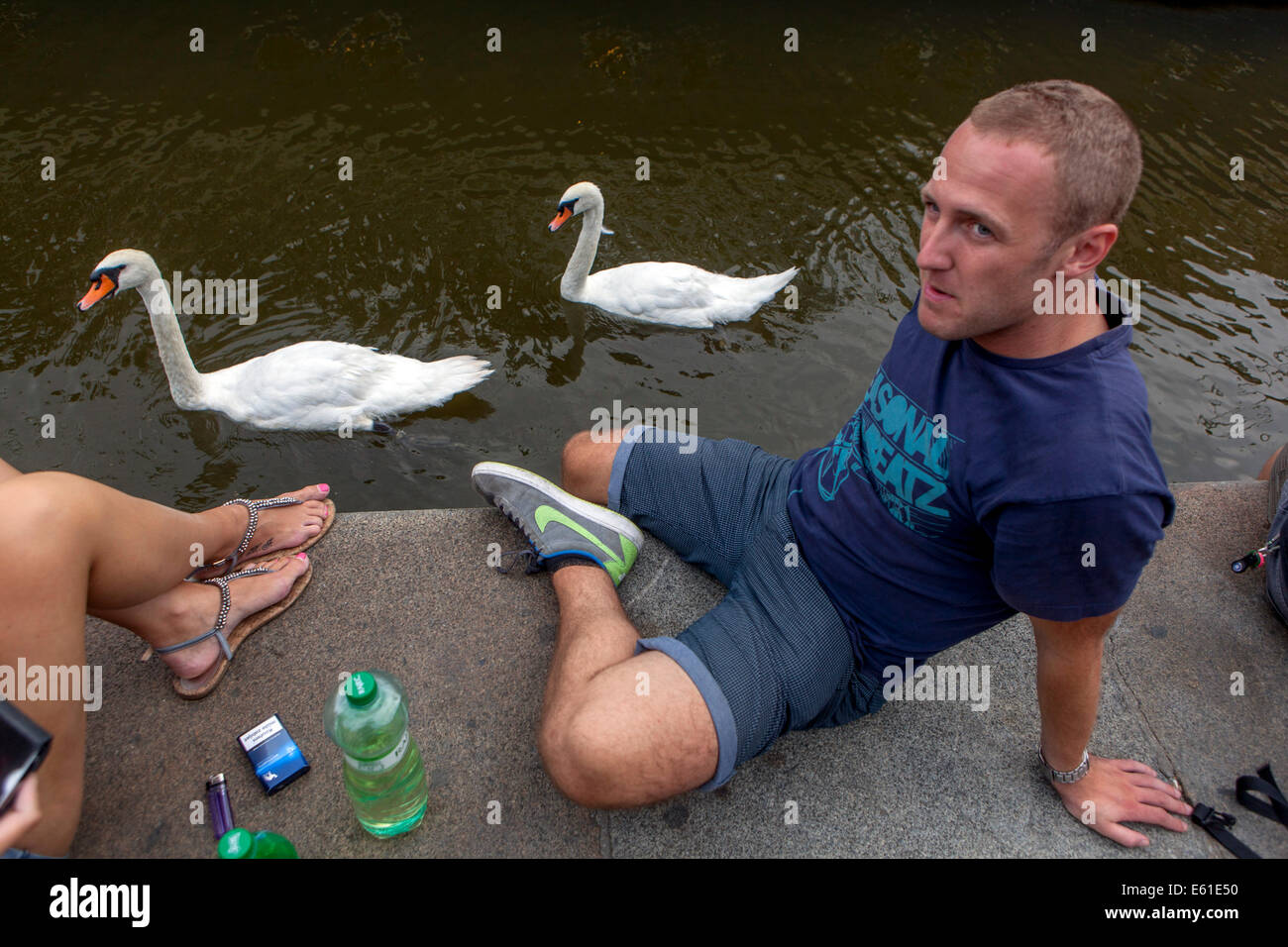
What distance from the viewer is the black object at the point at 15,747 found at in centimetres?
166

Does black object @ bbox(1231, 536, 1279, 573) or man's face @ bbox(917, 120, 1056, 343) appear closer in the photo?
man's face @ bbox(917, 120, 1056, 343)

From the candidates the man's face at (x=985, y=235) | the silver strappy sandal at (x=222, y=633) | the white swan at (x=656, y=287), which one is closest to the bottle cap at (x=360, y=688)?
the silver strappy sandal at (x=222, y=633)

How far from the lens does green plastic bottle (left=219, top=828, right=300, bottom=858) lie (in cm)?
179

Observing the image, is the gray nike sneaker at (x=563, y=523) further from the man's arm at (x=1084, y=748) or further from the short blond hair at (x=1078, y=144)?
the short blond hair at (x=1078, y=144)

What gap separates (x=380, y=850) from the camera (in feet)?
7.39

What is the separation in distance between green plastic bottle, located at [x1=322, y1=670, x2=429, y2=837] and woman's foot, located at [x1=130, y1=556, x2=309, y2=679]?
632mm

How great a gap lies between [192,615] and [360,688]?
0.93m

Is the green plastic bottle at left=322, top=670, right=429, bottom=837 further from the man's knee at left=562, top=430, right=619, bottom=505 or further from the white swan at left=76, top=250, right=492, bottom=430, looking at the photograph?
the white swan at left=76, top=250, right=492, bottom=430

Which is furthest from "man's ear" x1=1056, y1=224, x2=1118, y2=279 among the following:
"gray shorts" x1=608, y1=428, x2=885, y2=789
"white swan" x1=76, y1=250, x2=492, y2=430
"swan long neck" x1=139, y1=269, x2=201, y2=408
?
"swan long neck" x1=139, y1=269, x2=201, y2=408

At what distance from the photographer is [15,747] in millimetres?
1681

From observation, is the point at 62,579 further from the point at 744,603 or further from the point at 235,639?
the point at 744,603

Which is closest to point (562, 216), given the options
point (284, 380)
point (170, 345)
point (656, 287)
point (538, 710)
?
point (656, 287)

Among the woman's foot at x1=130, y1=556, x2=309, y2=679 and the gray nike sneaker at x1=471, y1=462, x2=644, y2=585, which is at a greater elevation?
the gray nike sneaker at x1=471, y1=462, x2=644, y2=585

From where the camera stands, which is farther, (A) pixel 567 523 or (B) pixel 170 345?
(B) pixel 170 345
